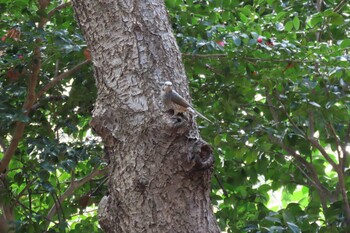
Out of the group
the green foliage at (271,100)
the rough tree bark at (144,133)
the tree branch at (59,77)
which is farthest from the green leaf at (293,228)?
the tree branch at (59,77)

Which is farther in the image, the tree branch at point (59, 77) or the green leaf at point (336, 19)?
the tree branch at point (59, 77)

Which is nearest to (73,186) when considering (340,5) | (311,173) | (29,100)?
(29,100)

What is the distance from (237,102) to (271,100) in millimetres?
236

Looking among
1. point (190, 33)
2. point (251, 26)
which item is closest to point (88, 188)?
point (190, 33)

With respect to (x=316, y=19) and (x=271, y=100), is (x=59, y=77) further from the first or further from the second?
(x=316, y=19)

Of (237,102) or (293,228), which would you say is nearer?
(293,228)

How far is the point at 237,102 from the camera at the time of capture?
296 centimetres

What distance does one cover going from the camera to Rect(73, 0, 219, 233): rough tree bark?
5.30ft

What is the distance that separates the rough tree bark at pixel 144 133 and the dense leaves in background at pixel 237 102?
709mm

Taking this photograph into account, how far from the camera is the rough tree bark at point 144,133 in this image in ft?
5.30

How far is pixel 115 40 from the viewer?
190 centimetres

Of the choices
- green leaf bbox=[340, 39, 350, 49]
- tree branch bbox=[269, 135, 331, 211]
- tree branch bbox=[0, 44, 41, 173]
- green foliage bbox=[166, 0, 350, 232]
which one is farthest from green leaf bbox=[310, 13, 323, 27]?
tree branch bbox=[0, 44, 41, 173]

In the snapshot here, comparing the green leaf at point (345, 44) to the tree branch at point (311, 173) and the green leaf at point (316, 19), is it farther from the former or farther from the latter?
the tree branch at point (311, 173)

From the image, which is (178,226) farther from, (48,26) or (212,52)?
(48,26)
